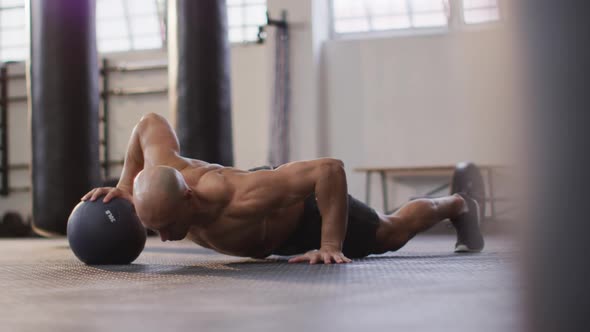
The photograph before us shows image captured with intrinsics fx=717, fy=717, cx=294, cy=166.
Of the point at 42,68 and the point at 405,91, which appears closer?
the point at 42,68

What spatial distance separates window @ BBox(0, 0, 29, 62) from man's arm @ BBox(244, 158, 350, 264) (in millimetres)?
8082

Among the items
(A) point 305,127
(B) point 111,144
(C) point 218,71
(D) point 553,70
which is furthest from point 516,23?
(B) point 111,144

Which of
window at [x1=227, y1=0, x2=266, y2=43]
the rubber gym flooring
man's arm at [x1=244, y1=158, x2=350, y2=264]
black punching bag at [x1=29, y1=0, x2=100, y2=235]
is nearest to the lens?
the rubber gym flooring

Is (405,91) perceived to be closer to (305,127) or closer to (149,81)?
(305,127)

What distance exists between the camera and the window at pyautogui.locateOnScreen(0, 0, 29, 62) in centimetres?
A: 959

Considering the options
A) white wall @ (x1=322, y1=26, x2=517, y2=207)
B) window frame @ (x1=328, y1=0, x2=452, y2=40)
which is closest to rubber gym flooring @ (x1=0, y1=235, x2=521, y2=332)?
white wall @ (x1=322, y1=26, x2=517, y2=207)

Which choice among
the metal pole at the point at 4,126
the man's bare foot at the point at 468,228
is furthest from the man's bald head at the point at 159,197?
the metal pole at the point at 4,126

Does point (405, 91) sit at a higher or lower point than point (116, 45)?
lower

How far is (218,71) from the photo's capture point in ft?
14.0

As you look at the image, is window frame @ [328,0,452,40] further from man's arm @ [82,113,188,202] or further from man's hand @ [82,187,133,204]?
man's hand @ [82,187,133,204]

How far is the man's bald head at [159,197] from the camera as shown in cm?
210

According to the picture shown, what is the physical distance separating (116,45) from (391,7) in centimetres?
356

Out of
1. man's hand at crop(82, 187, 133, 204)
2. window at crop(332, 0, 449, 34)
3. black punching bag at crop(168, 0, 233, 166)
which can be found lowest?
man's hand at crop(82, 187, 133, 204)

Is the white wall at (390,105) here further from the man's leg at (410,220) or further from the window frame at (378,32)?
the man's leg at (410,220)
